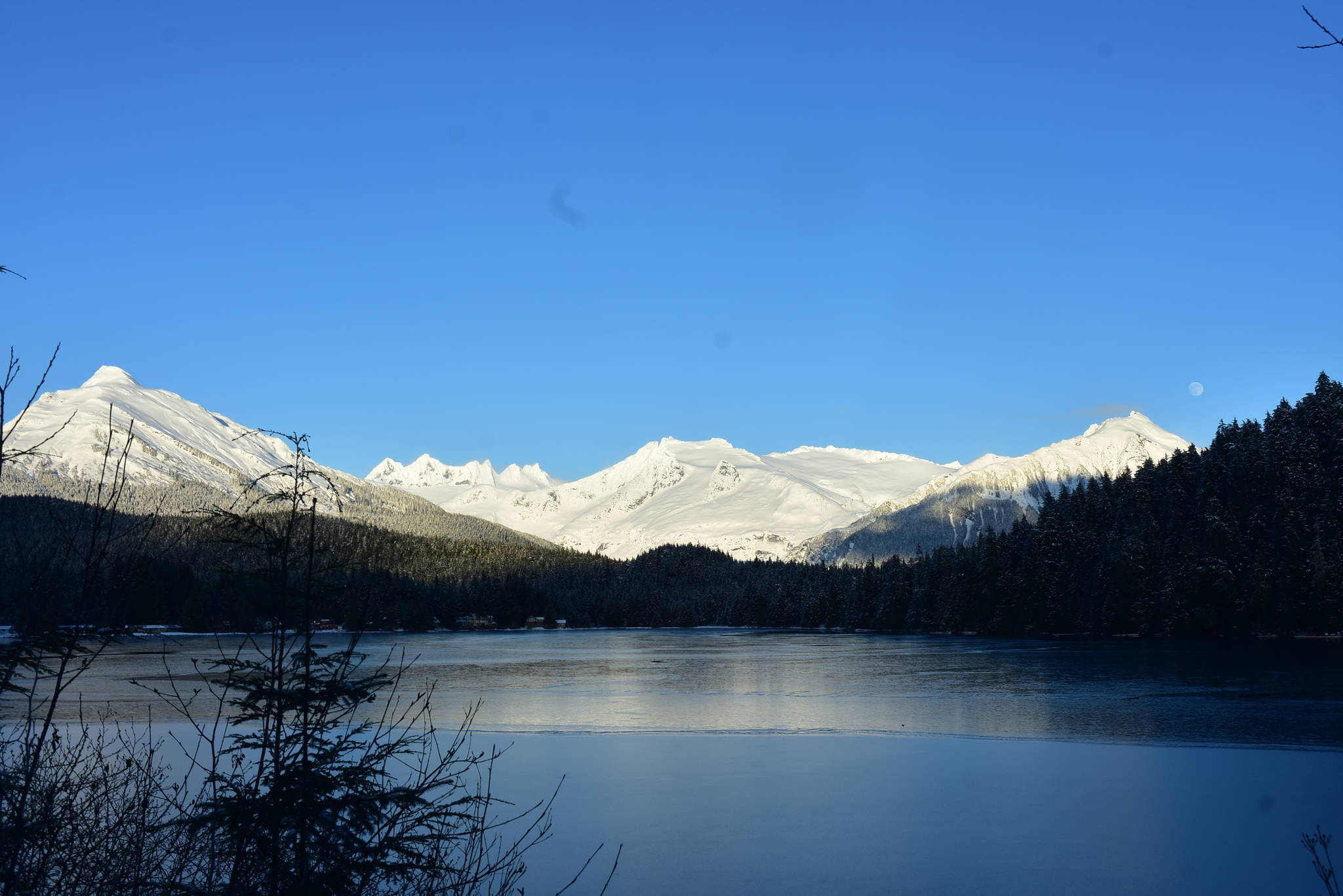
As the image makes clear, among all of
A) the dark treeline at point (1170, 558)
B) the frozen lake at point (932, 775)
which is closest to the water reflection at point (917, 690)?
the frozen lake at point (932, 775)

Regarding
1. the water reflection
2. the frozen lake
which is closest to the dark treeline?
the water reflection

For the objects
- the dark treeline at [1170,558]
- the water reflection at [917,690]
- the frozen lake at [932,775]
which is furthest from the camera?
the dark treeline at [1170,558]

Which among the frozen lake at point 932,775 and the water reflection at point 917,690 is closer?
the frozen lake at point 932,775

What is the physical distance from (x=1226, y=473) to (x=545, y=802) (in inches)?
3889

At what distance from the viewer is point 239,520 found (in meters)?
9.17

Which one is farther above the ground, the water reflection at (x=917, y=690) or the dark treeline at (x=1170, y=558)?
the dark treeline at (x=1170, y=558)

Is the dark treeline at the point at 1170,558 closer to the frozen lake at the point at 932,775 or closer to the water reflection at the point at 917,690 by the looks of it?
the water reflection at the point at 917,690

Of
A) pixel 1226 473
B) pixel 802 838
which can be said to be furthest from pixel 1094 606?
pixel 802 838

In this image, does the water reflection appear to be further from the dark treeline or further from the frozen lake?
the dark treeline

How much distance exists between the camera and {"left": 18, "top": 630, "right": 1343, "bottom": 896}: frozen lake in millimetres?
17734

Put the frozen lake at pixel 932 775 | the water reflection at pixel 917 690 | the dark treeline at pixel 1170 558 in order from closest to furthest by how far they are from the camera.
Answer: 1. the frozen lake at pixel 932 775
2. the water reflection at pixel 917 690
3. the dark treeline at pixel 1170 558

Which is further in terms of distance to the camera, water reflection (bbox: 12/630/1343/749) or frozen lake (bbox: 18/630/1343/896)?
water reflection (bbox: 12/630/1343/749)

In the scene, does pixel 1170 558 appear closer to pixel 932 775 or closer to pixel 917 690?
pixel 917 690

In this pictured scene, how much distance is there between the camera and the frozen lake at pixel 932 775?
1773cm
